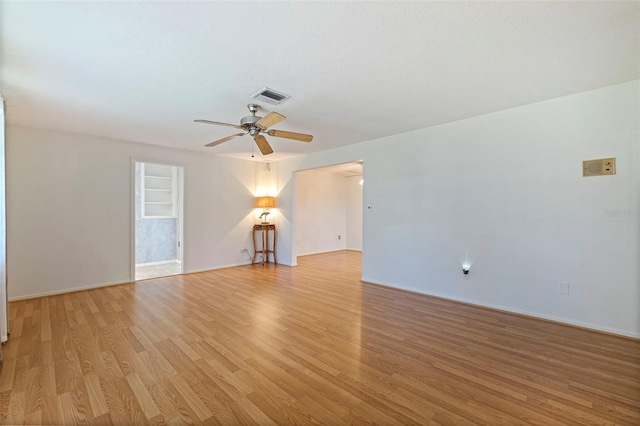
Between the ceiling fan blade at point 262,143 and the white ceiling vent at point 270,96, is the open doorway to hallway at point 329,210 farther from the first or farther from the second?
the white ceiling vent at point 270,96

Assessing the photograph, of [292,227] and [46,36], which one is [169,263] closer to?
[292,227]

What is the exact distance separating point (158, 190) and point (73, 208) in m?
2.58

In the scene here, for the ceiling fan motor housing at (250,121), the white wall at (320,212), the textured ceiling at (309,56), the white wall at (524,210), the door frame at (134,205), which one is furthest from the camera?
Result: the white wall at (320,212)

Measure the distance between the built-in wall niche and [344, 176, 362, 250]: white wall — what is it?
5116 millimetres

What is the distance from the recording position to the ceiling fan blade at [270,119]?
2642 mm

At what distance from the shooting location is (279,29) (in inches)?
72.0

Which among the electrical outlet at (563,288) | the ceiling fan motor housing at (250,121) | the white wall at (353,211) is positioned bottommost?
the electrical outlet at (563,288)

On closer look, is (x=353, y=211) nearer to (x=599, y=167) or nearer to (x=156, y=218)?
(x=156, y=218)

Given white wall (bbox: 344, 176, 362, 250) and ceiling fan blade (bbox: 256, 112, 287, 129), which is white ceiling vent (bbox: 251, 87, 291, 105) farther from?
white wall (bbox: 344, 176, 362, 250)

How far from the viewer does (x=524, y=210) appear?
3271 mm

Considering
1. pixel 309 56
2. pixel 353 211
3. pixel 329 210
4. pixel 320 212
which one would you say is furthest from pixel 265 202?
pixel 309 56

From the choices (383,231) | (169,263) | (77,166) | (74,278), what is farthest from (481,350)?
(169,263)

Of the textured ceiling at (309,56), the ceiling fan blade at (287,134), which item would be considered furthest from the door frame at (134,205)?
the ceiling fan blade at (287,134)

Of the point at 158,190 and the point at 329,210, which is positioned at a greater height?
the point at 158,190
